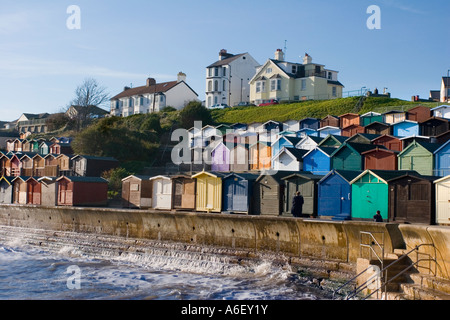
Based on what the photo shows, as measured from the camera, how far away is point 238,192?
91.6ft

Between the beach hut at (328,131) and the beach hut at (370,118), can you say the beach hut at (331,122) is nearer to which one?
the beach hut at (370,118)

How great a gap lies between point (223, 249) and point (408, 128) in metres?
19.6

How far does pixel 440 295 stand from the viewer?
13.8 meters

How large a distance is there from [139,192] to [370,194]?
17.1 meters


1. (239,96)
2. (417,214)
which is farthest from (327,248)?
(239,96)

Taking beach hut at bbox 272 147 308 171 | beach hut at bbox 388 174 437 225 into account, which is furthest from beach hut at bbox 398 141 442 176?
beach hut at bbox 272 147 308 171

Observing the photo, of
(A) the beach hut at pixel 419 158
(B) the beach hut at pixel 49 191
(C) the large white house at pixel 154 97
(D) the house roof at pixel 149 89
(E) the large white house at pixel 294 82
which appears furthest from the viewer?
(D) the house roof at pixel 149 89

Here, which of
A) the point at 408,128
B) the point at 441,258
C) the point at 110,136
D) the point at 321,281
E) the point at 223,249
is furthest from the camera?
the point at 110,136

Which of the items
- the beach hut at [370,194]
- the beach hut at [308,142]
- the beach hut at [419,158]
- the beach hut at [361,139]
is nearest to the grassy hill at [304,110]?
the beach hut at [308,142]

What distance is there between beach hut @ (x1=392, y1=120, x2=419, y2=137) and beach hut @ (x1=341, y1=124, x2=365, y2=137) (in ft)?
10.9

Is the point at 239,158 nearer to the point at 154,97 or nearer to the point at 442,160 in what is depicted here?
the point at 442,160

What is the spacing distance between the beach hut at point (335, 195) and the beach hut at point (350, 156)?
465 cm

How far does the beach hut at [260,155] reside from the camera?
3892 cm
